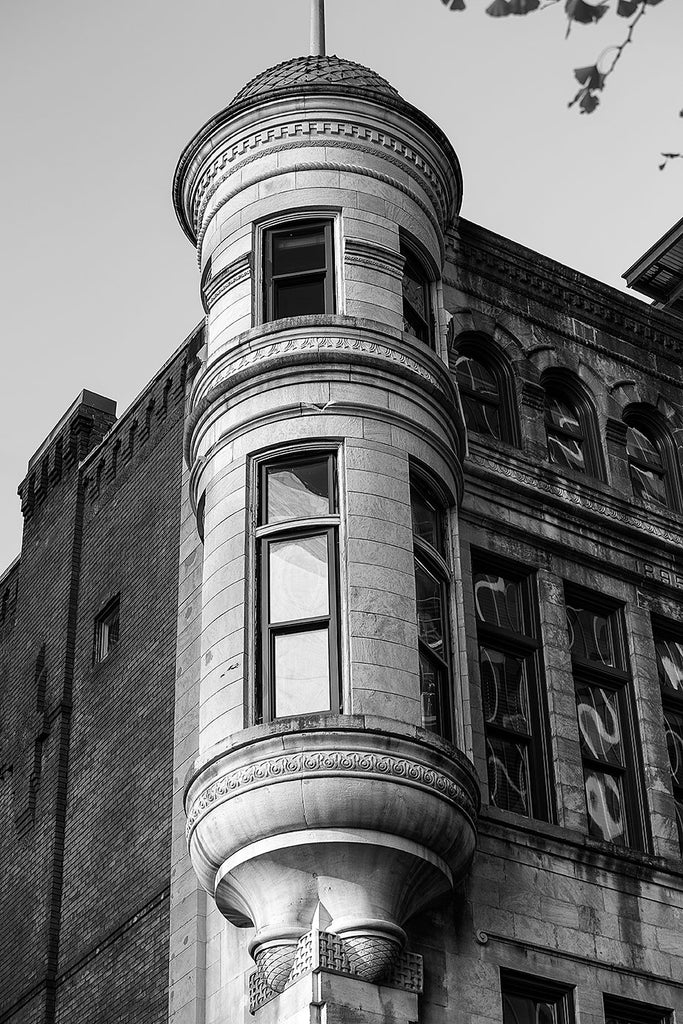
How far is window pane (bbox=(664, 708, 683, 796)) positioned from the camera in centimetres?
2238

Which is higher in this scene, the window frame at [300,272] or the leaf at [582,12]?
the window frame at [300,272]

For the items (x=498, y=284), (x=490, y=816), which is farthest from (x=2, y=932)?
(x=498, y=284)

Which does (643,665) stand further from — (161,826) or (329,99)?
(329,99)

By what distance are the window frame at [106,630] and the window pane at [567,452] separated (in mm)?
6453

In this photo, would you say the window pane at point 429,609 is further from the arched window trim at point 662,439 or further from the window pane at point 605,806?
the arched window trim at point 662,439

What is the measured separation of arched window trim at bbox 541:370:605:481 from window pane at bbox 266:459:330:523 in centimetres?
585

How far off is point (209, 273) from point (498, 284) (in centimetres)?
453

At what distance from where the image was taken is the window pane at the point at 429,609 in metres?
→ 19.5

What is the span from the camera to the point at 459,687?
19.6 meters

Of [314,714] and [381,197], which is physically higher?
[381,197]

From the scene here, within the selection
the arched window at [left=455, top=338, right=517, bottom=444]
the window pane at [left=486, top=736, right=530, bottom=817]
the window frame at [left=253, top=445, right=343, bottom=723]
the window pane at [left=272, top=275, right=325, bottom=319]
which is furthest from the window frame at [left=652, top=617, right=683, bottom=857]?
the window pane at [left=272, top=275, right=325, bottom=319]

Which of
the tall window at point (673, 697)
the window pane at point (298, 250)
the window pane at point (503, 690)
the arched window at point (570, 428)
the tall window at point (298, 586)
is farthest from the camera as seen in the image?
the arched window at point (570, 428)

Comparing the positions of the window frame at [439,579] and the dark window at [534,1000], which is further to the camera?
the window frame at [439,579]

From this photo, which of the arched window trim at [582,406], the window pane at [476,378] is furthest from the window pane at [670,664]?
the window pane at [476,378]
